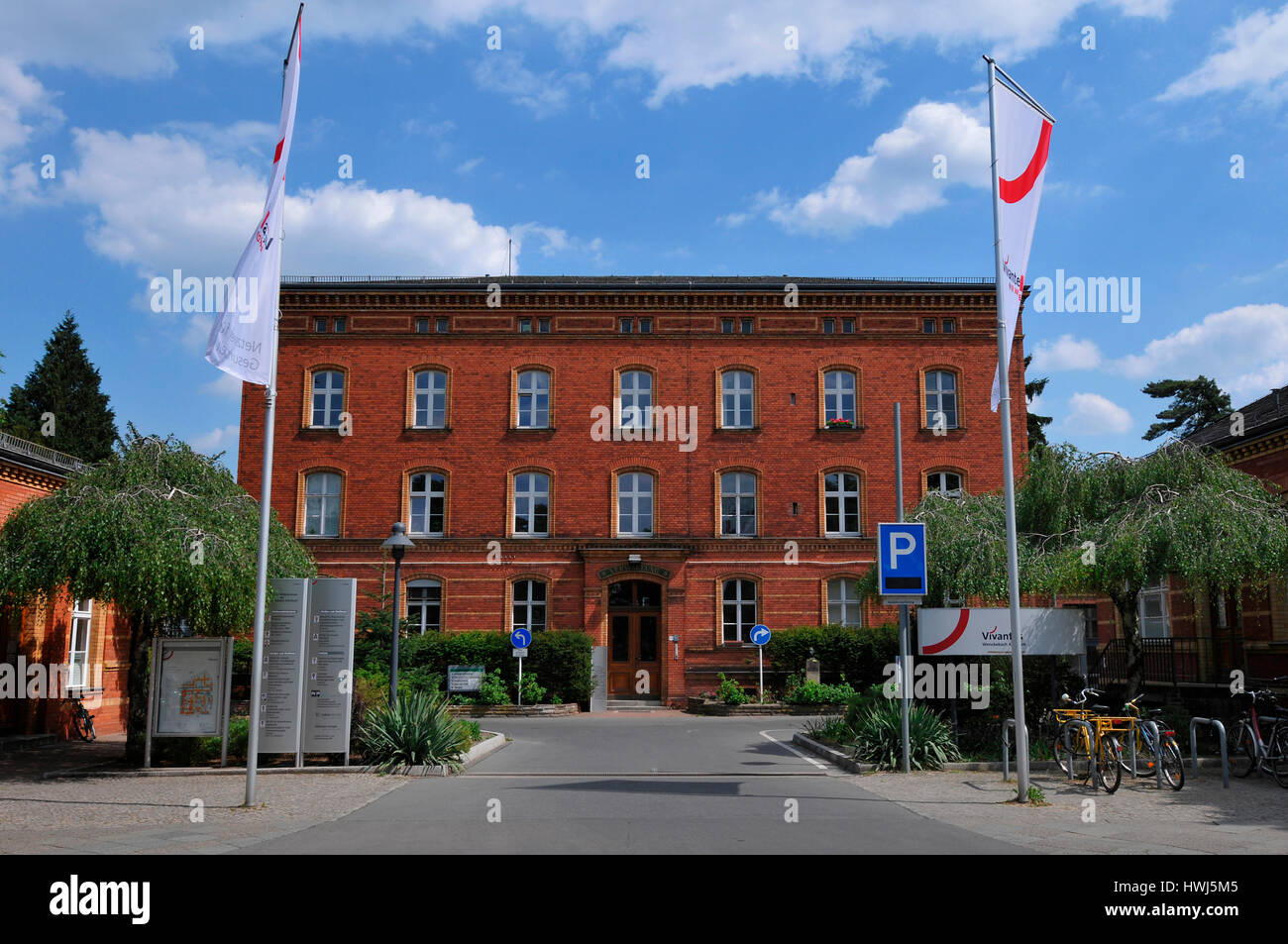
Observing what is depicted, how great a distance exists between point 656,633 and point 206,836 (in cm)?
2208

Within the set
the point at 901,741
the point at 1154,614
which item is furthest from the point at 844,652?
the point at 901,741

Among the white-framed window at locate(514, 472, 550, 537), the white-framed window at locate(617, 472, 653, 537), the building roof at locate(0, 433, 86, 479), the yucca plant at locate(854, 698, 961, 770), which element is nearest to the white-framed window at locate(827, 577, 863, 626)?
the white-framed window at locate(617, 472, 653, 537)

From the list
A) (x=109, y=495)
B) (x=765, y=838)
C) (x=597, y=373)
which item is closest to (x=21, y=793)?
(x=109, y=495)

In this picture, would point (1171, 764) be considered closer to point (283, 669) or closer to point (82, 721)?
point (283, 669)

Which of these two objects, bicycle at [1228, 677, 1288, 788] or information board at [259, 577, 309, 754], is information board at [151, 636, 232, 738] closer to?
information board at [259, 577, 309, 754]

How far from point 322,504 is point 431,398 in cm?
488

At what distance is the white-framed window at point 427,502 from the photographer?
3203 centimetres

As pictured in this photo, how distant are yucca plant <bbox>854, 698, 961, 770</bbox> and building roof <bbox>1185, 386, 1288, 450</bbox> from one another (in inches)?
354

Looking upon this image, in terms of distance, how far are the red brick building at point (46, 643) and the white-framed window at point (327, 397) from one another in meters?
10.3

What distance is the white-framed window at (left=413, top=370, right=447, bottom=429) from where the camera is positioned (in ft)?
107

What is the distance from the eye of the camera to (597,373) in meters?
32.7

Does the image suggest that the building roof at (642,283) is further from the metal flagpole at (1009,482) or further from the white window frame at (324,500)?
the metal flagpole at (1009,482)

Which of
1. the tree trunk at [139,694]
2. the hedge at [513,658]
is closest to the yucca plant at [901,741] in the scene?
the tree trunk at [139,694]

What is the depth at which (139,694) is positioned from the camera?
16125mm
